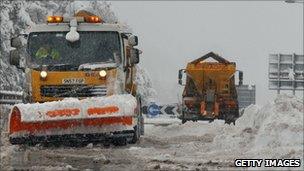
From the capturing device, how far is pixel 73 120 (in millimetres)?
13148

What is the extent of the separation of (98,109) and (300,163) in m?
5.20

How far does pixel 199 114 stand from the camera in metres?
27.3

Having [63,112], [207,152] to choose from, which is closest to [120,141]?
[63,112]

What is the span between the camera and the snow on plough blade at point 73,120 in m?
12.9

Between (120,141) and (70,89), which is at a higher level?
(70,89)

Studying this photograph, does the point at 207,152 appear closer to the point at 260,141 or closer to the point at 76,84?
the point at 260,141

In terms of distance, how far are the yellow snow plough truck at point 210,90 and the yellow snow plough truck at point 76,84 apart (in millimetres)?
10605

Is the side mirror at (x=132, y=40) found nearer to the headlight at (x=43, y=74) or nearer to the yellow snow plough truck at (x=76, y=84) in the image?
the yellow snow plough truck at (x=76, y=84)

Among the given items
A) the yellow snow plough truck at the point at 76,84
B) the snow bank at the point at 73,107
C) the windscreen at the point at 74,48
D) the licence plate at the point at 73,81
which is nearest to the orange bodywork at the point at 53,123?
the yellow snow plough truck at the point at 76,84

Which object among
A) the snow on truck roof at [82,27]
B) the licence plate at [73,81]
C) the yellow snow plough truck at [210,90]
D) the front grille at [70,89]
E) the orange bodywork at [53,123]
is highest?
the snow on truck roof at [82,27]

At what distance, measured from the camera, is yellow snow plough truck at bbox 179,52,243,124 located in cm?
2647

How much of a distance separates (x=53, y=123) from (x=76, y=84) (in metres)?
1.44

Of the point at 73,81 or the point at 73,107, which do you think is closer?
the point at 73,107

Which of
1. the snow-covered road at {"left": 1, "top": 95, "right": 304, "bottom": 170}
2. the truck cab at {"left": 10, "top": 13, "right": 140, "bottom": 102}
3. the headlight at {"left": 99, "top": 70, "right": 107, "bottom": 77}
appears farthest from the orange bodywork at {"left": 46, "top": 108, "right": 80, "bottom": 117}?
the headlight at {"left": 99, "top": 70, "right": 107, "bottom": 77}
